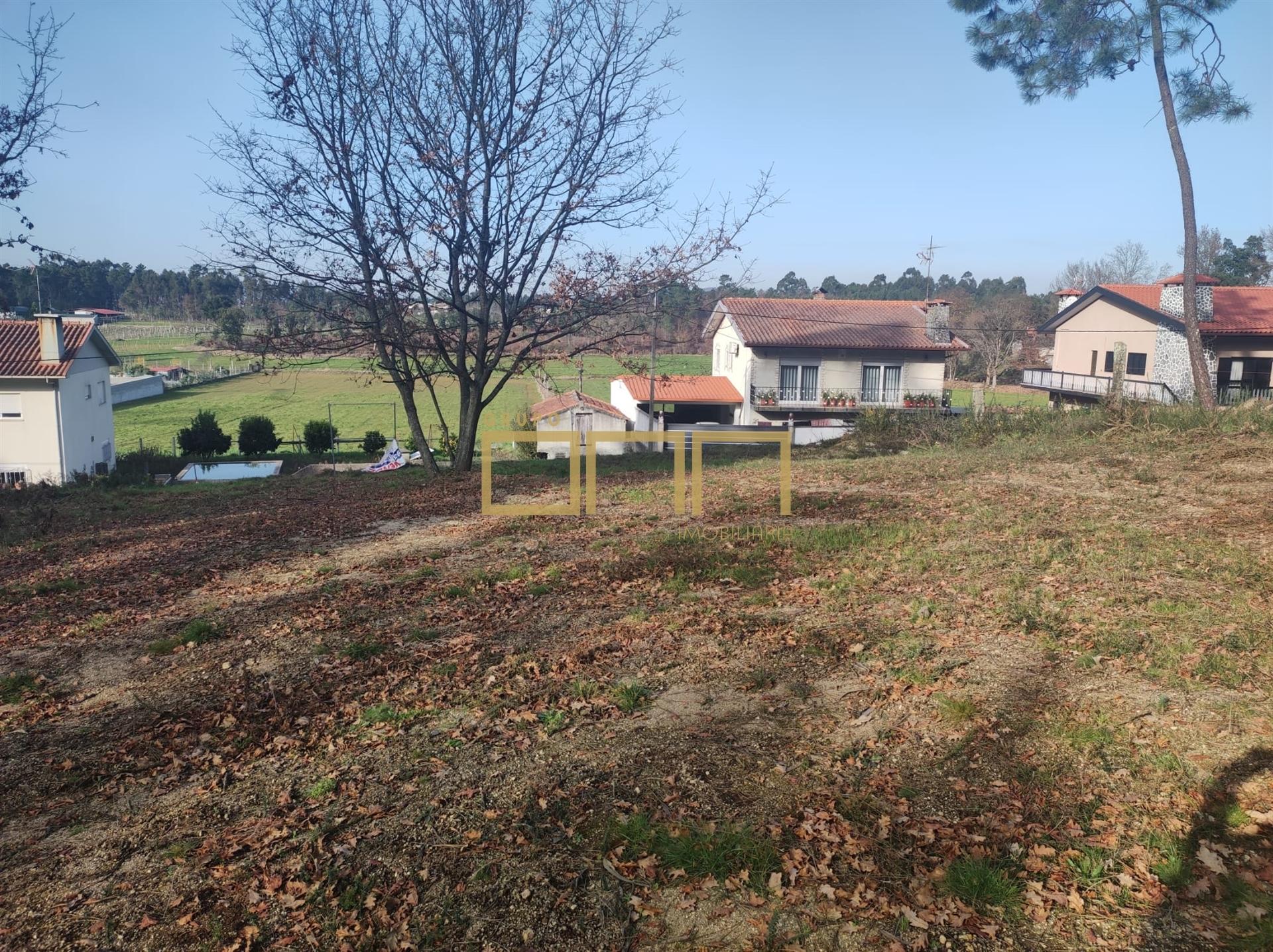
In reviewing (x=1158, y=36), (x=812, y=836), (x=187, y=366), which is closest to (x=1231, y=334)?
(x=1158, y=36)

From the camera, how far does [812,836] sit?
351cm

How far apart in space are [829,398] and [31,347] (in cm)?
2692

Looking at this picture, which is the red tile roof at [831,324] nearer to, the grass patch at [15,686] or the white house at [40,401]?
the white house at [40,401]

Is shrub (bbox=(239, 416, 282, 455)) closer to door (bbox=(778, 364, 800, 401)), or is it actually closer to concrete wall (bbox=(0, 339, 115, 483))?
concrete wall (bbox=(0, 339, 115, 483))

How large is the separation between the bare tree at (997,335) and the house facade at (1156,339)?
17038 mm

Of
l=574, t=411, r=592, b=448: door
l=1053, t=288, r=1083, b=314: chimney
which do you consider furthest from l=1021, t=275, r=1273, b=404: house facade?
l=574, t=411, r=592, b=448: door

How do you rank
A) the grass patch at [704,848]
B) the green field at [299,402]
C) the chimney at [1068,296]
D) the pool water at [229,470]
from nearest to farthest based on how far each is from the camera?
the grass patch at [704,848] → the pool water at [229,470] → the chimney at [1068,296] → the green field at [299,402]

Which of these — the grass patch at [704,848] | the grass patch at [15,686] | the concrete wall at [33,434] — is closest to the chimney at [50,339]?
the concrete wall at [33,434]

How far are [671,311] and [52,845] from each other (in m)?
11.4

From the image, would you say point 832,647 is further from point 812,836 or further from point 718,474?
point 718,474

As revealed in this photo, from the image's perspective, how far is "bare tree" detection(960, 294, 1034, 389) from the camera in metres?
54.1

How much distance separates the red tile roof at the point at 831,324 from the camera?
108 ft

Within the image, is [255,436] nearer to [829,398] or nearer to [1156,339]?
[829,398]

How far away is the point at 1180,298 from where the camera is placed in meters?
30.2
